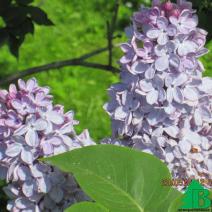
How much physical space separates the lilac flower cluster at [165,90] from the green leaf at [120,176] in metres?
0.27

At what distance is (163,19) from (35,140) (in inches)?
15.7

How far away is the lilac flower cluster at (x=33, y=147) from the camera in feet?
4.80

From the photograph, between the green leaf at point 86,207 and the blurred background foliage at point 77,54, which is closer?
the green leaf at point 86,207

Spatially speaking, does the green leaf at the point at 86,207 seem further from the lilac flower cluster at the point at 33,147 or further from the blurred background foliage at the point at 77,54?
the blurred background foliage at the point at 77,54

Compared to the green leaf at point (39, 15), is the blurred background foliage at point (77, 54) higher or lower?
lower

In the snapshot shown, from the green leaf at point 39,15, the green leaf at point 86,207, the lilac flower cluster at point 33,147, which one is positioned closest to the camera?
the green leaf at point 86,207

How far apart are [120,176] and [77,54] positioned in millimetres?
3727

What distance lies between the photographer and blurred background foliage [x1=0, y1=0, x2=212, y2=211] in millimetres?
4199

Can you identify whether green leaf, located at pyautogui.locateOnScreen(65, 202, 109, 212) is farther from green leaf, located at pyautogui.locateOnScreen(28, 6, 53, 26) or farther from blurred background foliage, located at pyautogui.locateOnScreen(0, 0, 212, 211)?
blurred background foliage, located at pyautogui.locateOnScreen(0, 0, 212, 211)

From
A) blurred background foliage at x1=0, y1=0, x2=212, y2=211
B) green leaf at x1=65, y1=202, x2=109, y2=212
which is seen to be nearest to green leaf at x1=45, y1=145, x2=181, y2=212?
green leaf at x1=65, y1=202, x2=109, y2=212

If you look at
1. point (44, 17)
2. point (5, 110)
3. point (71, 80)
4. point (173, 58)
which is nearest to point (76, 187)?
point (5, 110)

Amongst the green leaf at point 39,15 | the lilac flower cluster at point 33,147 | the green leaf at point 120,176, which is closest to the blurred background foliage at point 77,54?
the green leaf at point 39,15

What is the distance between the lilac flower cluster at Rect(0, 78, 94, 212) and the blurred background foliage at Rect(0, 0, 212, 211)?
1.71 m

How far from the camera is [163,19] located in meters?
1.49
